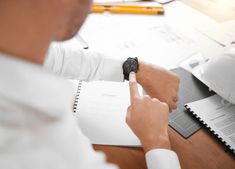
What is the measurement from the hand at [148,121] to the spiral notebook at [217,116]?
127mm

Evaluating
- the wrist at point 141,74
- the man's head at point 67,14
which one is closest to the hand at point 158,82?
the wrist at point 141,74

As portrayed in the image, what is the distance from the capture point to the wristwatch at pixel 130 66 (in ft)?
2.93

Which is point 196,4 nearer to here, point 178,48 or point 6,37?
point 178,48

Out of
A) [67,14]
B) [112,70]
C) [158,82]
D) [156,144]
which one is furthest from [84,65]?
[67,14]

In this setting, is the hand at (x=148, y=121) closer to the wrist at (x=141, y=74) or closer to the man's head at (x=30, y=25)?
the wrist at (x=141, y=74)

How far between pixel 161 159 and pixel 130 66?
1.08 ft

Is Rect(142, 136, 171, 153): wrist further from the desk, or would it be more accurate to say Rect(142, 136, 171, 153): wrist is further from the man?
the man

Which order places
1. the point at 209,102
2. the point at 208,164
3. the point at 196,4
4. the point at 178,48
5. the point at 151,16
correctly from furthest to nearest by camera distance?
the point at 196,4 → the point at 151,16 → the point at 178,48 → the point at 209,102 → the point at 208,164

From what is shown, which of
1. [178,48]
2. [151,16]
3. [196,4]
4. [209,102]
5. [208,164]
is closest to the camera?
[208,164]

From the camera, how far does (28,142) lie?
39cm

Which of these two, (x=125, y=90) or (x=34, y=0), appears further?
(x=125, y=90)

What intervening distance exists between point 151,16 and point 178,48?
0.88 ft

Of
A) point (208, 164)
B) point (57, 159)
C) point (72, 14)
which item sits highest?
point (72, 14)

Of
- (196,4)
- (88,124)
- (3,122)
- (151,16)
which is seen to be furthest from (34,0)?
(196,4)
